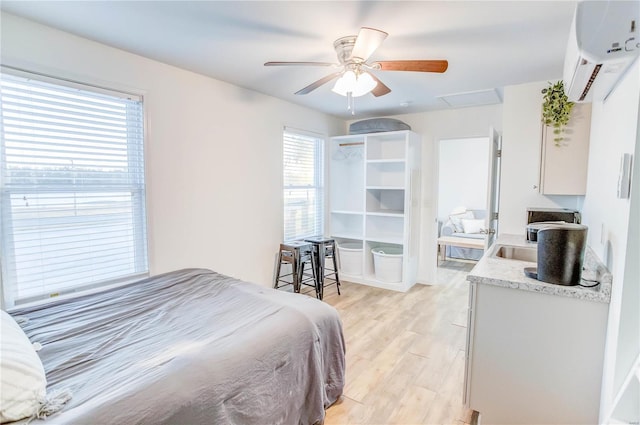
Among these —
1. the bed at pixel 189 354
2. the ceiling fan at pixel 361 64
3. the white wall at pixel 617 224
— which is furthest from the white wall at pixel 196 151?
the white wall at pixel 617 224

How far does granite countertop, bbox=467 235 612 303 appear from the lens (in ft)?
4.88

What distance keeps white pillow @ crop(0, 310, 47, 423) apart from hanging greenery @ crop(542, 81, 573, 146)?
346cm

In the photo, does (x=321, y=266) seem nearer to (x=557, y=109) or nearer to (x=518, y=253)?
(x=518, y=253)

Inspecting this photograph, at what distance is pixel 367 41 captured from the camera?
67.7 inches

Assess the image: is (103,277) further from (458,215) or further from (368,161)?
(458,215)

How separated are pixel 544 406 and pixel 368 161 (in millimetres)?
3263

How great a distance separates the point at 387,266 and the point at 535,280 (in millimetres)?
2648

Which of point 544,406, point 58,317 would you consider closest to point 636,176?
point 544,406

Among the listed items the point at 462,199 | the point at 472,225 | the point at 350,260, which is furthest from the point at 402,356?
the point at 462,199

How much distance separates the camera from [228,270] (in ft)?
10.7

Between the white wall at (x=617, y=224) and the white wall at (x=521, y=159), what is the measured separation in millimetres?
1036

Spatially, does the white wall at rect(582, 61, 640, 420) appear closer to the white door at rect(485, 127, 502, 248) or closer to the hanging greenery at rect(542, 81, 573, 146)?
the hanging greenery at rect(542, 81, 573, 146)

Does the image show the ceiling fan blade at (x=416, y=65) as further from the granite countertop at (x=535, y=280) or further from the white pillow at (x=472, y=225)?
the white pillow at (x=472, y=225)

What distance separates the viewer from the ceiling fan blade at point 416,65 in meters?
1.87
